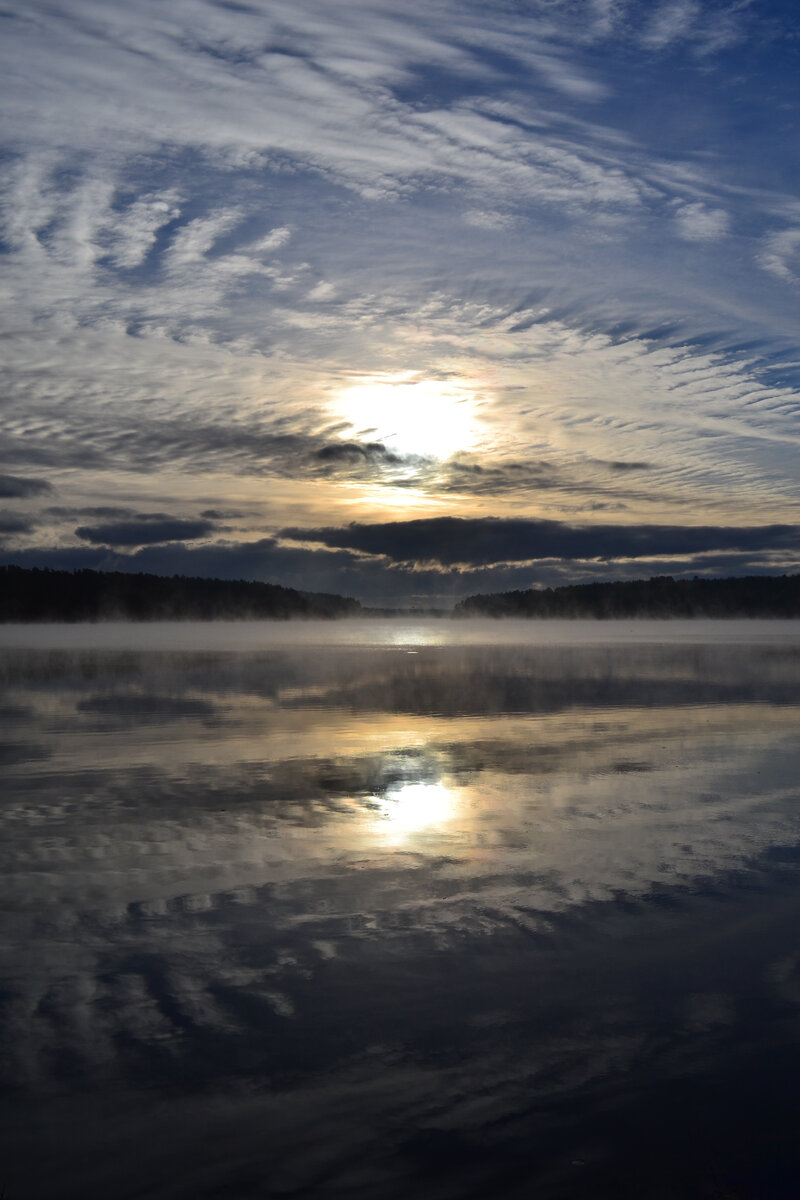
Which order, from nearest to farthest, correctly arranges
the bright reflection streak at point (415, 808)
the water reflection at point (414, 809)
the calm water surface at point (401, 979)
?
the calm water surface at point (401, 979) < the water reflection at point (414, 809) < the bright reflection streak at point (415, 808)

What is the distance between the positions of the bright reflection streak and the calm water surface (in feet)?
0.24

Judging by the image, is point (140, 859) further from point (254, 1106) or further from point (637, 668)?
point (637, 668)

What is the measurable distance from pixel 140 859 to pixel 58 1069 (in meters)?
4.96

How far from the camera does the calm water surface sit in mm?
5371

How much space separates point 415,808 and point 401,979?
633 centimetres

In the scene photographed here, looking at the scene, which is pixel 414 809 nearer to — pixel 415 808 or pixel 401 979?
pixel 415 808

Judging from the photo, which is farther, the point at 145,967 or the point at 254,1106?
the point at 145,967

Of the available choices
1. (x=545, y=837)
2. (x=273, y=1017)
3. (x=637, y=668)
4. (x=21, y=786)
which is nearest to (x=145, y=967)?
(x=273, y=1017)

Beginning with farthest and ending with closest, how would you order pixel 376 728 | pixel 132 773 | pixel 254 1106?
pixel 376 728 → pixel 132 773 → pixel 254 1106

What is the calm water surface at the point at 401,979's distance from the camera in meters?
5.37

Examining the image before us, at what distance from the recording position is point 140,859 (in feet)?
36.4

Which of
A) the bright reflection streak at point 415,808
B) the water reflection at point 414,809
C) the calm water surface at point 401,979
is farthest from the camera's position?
the bright reflection streak at point 415,808

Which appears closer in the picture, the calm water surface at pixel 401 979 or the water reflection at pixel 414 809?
the calm water surface at pixel 401 979

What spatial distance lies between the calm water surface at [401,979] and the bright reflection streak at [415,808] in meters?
0.07
